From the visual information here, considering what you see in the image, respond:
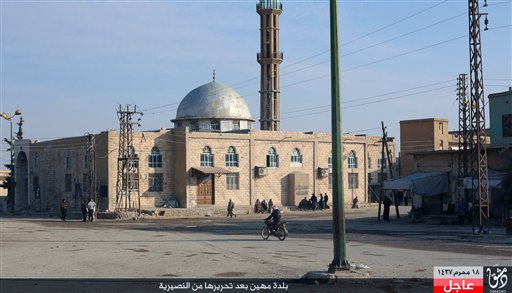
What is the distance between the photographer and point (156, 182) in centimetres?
5331

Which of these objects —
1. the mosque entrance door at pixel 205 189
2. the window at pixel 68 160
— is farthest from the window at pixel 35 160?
the mosque entrance door at pixel 205 189

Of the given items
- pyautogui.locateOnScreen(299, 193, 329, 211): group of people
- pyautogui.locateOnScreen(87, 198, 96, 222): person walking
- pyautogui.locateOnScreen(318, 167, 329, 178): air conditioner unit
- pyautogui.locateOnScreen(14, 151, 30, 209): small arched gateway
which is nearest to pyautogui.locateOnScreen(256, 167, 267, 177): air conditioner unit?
pyautogui.locateOnScreen(299, 193, 329, 211): group of people

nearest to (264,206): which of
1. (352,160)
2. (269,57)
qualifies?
(352,160)

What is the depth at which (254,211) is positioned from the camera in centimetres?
5406

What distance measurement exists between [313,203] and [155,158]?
14.0m

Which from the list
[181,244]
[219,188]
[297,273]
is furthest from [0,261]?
[219,188]

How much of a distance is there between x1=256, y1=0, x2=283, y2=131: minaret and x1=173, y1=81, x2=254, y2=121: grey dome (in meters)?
2.25

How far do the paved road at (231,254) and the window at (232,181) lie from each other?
26.3 meters

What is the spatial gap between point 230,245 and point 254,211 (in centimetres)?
3109

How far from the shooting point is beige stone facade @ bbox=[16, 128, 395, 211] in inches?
2062

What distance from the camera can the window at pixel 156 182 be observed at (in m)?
52.9

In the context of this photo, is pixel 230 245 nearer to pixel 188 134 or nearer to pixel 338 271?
pixel 338 271

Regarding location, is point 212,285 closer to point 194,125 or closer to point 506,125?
point 506,125

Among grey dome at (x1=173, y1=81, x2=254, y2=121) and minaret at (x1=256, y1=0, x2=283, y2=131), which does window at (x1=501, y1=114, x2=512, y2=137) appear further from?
minaret at (x1=256, y1=0, x2=283, y2=131)
